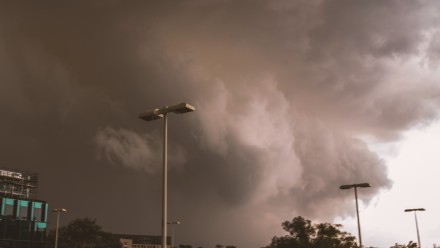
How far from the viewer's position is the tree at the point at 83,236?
88.4 m

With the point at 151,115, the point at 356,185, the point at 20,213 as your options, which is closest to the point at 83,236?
the point at 20,213

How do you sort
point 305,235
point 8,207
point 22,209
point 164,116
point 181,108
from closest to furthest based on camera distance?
point 181,108, point 164,116, point 305,235, point 8,207, point 22,209

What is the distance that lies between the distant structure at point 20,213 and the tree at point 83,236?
15.1 feet

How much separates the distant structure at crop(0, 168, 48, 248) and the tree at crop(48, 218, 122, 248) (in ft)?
15.1

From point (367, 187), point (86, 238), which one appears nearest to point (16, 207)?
point (86, 238)

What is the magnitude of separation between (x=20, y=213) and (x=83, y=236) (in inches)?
476

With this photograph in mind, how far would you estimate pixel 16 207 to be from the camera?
87438mm

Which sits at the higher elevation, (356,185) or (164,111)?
(164,111)

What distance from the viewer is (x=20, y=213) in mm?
87625

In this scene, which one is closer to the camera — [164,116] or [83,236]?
[164,116]

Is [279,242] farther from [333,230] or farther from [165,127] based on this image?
[165,127]

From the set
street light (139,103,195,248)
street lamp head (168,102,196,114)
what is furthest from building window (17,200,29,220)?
street lamp head (168,102,196,114)

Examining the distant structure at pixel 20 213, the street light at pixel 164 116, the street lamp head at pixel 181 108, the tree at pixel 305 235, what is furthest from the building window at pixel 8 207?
the street lamp head at pixel 181 108

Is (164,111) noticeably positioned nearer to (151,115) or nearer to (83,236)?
(151,115)
